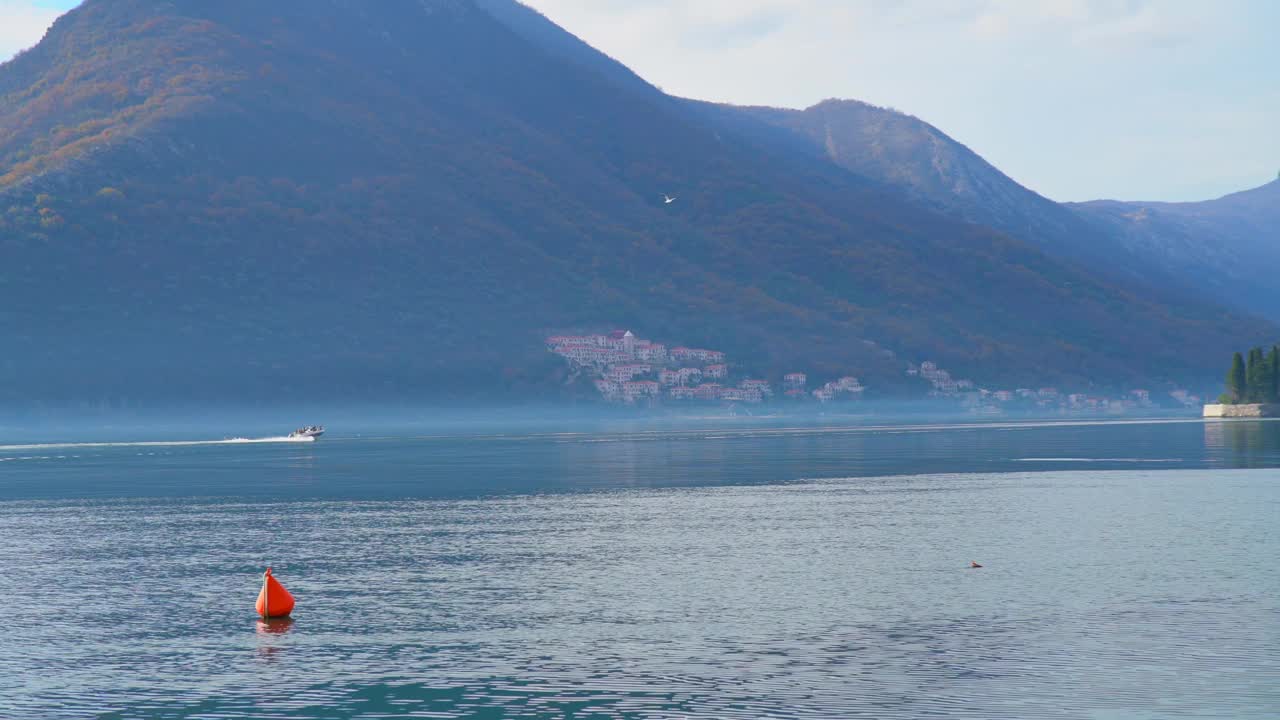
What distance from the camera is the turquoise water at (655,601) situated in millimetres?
34375

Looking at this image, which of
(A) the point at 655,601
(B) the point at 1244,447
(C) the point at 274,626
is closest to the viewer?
(C) the point at 274,626

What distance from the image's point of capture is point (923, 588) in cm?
5100

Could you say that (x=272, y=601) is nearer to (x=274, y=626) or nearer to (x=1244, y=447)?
(x=274, y=626)

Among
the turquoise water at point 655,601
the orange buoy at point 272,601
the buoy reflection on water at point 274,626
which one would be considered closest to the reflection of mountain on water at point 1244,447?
the turquoise water at point 655,601

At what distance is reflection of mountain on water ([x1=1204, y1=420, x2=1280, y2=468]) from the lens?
4780 inches

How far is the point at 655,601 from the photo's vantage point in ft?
158

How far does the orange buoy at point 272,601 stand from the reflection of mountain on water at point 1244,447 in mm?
90642

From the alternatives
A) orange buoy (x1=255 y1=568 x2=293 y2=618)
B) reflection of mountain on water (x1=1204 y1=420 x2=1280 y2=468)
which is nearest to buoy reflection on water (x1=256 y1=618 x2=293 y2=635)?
orange buoy (x1=255 y1=568 x2=293 y2=618)

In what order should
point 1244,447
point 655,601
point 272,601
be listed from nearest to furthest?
1. point 272,601
2. point 655,601
3. point 1244,447

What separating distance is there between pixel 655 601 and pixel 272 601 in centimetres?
1215

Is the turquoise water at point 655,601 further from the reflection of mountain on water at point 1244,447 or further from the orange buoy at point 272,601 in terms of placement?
the reflection of mountain on water at point 1244,447

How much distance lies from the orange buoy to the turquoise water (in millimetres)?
710

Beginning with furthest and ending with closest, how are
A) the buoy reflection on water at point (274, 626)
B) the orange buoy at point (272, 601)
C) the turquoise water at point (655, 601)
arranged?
the orange buoy at point (272, 601) < the buoy reflection on water at point (274, 626) < the turquoise water at point (655, 601)

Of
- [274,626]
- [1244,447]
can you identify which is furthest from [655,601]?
[1244,447]
